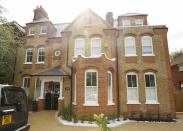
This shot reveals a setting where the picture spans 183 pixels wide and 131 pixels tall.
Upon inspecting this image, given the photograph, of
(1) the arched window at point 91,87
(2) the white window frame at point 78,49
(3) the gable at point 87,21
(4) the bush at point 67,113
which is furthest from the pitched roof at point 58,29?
(4) the bush at point 67,113

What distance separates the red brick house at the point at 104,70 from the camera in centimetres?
1372

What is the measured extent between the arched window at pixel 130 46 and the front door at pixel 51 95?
25.1ft

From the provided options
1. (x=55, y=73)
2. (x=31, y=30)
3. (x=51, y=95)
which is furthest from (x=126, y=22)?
(x=51, y=95)

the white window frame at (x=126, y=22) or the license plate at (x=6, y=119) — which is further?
the white window frame at (x=126, y=22)

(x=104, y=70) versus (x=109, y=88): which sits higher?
(x=104, y=70)

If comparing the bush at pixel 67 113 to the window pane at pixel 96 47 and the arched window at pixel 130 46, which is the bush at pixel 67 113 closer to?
the window pane at pixel 96 47

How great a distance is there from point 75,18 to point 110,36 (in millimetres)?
4141

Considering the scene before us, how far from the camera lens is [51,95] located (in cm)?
1745

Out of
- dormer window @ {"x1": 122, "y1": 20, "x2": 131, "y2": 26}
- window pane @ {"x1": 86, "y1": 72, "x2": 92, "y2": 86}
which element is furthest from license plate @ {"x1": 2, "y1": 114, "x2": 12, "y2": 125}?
dormer window @ {"x1": 122, "y1": 20, "x2": 131, "y2": 26}

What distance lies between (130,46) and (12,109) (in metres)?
12.8

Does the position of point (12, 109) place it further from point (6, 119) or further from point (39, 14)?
point (39, 14)

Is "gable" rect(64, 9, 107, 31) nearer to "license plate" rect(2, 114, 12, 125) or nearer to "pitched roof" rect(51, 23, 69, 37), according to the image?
"pitched roof" rect(51, 23, 69, 37)

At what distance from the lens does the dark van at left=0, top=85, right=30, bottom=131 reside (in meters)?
5.43

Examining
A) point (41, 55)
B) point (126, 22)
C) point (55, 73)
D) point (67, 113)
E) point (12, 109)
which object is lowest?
point (67, 113)
